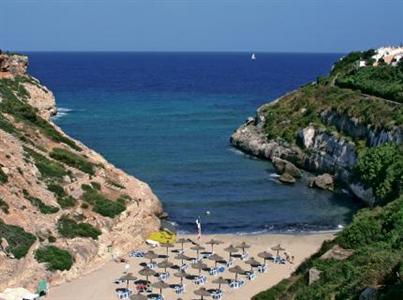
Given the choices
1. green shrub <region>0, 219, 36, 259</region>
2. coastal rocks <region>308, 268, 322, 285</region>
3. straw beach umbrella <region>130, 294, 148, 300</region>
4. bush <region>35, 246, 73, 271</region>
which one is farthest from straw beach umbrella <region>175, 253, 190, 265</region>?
coastal rocks <region>308, 268, 322, 285</region>

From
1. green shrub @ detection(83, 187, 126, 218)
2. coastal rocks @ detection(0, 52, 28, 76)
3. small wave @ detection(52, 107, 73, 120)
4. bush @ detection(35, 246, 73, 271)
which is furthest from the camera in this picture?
small wave @ detection(52, 107, 73, 120)

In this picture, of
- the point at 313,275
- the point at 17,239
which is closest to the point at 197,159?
the point at 17,239

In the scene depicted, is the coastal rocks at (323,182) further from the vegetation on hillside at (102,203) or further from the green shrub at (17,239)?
the green shrub at (17,239)

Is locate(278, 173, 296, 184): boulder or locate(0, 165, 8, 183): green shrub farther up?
locate(0, 165, 8, 183): green shrub

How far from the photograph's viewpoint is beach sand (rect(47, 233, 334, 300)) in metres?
36.3

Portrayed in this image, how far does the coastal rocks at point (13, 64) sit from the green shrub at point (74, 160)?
56.9 metres

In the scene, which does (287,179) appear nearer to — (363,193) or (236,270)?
(363,193)

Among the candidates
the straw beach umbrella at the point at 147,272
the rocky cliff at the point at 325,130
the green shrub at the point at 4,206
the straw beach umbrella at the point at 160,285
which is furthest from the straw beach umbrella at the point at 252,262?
the rocky cliff at the point at 325,130

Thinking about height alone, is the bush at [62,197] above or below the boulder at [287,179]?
above

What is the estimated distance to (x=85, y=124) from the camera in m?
102

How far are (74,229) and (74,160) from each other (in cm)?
1158

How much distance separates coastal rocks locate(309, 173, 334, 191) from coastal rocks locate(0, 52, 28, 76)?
207 ft

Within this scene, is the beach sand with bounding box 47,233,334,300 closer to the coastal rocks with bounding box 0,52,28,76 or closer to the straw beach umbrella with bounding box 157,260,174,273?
the straw beach umbrella with bounding box 157,260,174,273

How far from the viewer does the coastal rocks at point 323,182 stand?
61.8 metres
